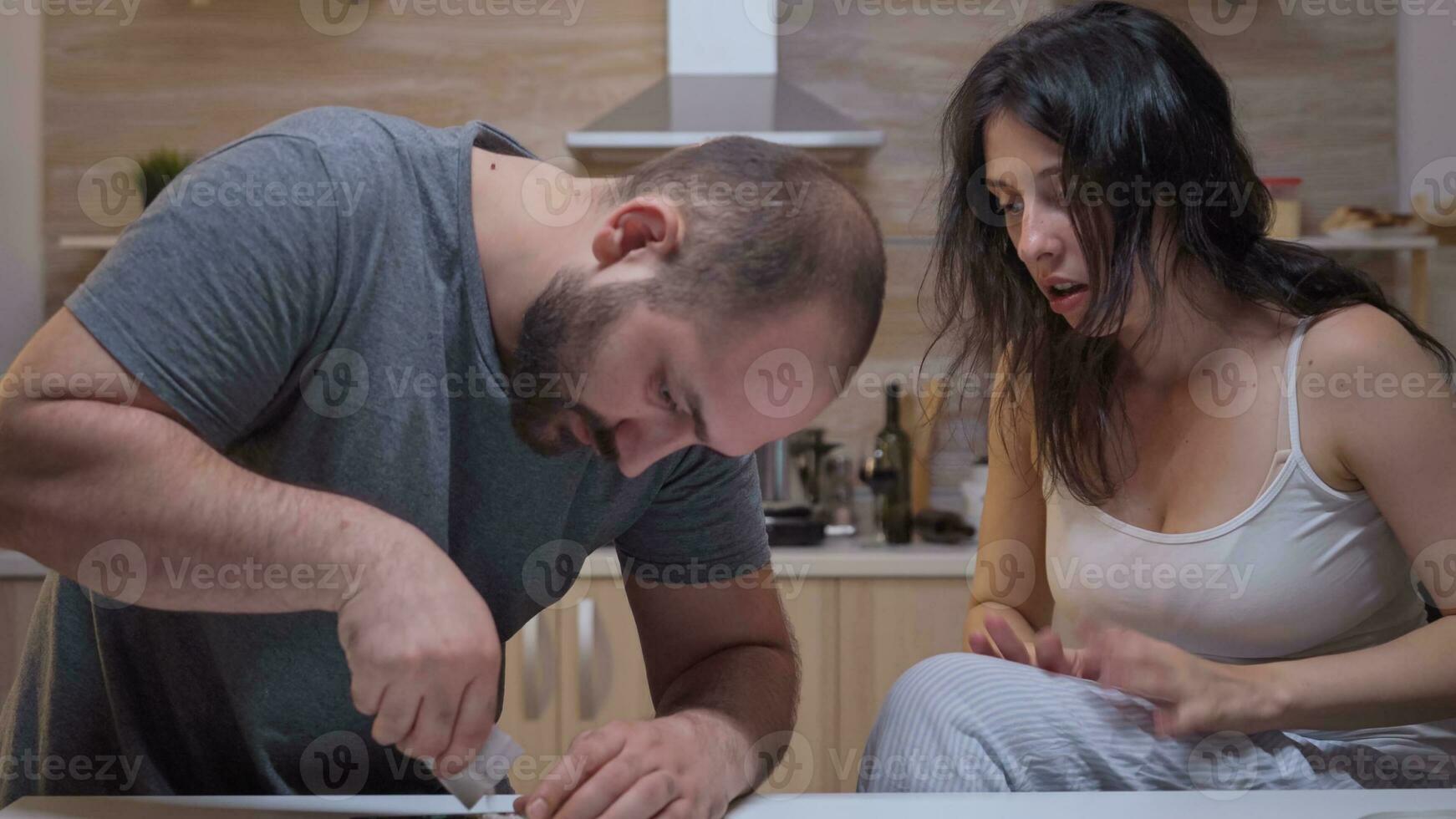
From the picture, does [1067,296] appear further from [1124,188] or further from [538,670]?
[538,670]

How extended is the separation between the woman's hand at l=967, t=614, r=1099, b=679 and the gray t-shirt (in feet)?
0.76

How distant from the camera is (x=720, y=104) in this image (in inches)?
96.6

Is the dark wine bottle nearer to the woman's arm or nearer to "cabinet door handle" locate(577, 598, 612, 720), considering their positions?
"cabinet door handle" locate(577, 598, 612, 720)

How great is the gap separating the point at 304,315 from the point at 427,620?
0.83ft

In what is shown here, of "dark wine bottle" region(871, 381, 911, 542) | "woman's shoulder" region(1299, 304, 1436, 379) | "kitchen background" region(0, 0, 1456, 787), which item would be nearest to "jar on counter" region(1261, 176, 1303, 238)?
"kitchen background" region(0, 0, 1456, 787)

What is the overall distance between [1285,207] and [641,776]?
2.18 metres

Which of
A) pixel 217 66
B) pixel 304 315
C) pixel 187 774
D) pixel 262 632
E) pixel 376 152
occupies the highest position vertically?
pixel 217 66

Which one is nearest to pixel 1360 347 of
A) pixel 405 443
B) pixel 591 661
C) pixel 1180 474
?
pixel 1180 474

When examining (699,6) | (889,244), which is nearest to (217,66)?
(699,6)

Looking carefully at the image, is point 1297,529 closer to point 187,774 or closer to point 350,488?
point 350,488

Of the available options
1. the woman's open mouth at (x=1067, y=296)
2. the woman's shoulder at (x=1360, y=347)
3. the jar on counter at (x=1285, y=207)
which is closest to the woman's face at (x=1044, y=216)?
the woman's open mouth at (x=1067, y=296)

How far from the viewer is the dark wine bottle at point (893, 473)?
2.45m

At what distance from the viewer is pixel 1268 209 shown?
52.2 inches

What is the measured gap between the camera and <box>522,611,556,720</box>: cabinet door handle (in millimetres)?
2236
